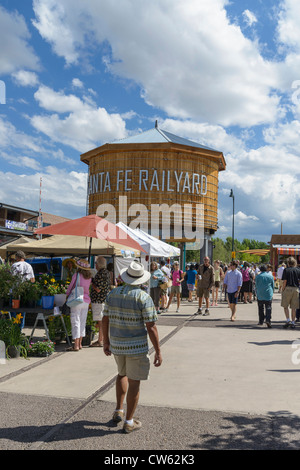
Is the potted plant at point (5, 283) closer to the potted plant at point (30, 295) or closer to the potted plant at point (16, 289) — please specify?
the potted plant at point (16, 289)

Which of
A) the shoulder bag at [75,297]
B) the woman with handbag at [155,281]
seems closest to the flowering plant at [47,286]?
the shoulder bag at [75,297]

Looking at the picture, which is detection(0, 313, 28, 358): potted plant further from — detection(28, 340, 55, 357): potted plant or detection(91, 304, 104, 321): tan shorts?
detection(91, 304, 104, 321): tan shorts

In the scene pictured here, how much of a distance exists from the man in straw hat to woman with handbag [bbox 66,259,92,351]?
3762 millimetres

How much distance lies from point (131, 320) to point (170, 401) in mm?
1491

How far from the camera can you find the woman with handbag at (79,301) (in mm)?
8258

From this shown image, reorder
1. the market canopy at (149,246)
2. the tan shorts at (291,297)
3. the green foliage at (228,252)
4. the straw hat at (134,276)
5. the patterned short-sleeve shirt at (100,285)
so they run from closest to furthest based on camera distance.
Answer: the straw hat at (134,276), the patterned short-sleeve shirt at (100,285), the tan shorts at (291,297), the market canopy at (149,246), the green foliage at (228,252)

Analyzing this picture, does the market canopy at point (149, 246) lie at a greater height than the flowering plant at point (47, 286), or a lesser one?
greater

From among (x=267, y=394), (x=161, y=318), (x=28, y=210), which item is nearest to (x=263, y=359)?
(x=267, y=394)

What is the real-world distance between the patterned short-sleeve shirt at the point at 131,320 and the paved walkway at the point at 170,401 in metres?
0.81

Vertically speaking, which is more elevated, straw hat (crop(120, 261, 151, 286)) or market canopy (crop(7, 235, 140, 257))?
market canopy (crop(7, 235, 140, 257))

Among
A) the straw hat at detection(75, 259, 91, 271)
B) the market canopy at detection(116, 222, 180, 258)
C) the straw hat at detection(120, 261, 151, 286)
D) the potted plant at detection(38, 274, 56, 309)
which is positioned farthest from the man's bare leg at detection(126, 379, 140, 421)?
the market canopy at detection(116, 222, 180, 258)

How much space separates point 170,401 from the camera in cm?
531

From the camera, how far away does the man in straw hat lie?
4391 mm
